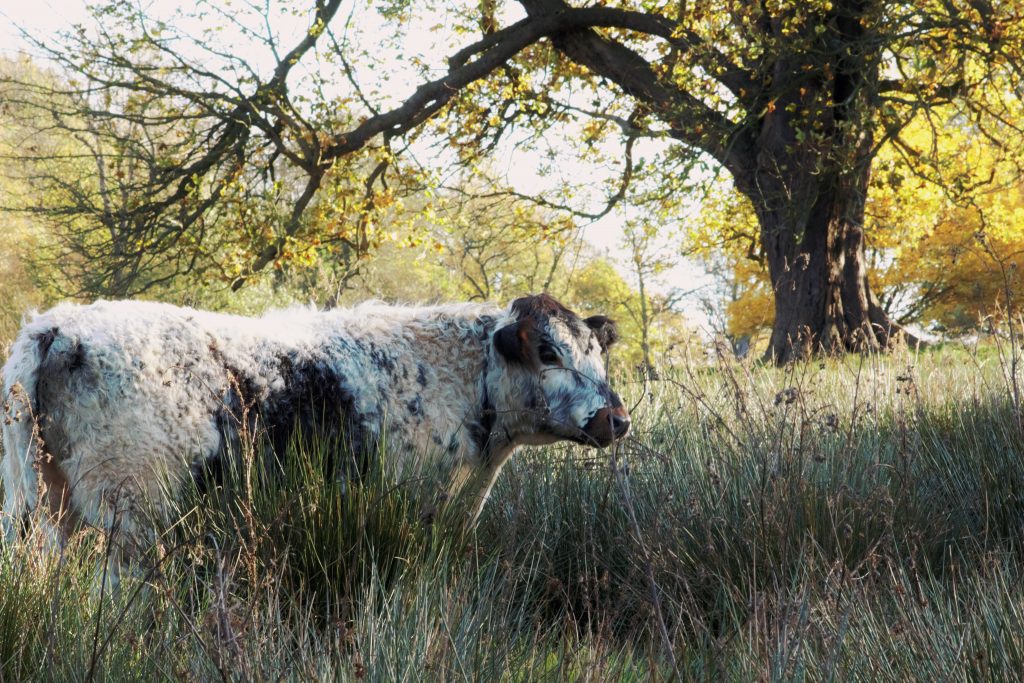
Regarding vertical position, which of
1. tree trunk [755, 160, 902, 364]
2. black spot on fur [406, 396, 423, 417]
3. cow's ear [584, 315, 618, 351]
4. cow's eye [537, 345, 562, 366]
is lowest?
black spot on fur [406, 396, 423, 417]

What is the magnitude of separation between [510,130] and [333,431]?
13352 mm

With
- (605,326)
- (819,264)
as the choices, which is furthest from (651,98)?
(605,326)

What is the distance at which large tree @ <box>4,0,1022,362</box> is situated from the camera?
13180 mm

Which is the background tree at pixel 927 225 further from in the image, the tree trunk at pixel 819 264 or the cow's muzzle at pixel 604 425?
the cow's muzzle at pixel 604 425

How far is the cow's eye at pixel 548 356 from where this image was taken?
18.5ft

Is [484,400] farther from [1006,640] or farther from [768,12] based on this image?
[768,12]

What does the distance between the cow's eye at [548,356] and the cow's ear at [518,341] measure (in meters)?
0.05

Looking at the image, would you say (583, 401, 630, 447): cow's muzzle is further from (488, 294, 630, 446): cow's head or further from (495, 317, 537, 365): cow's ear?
(495, 317, 537, 365): cow's ear

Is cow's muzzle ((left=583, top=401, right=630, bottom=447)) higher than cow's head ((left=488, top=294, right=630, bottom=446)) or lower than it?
lower

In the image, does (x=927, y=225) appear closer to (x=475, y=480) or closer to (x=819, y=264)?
(x=819, y=264)

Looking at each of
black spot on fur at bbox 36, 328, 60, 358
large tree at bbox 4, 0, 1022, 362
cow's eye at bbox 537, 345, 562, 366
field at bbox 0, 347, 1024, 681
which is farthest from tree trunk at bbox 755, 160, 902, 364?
black spot on fur at bbox 36, 328, 60, 358

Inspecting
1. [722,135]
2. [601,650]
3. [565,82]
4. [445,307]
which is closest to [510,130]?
[565,82]

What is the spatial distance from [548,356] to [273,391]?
62.8 inches

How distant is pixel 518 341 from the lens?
558 cm
